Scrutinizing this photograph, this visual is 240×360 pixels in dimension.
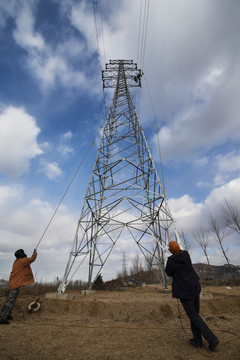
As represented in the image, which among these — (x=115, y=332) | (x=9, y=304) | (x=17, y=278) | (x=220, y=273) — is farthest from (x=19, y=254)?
(x=220, y=273)

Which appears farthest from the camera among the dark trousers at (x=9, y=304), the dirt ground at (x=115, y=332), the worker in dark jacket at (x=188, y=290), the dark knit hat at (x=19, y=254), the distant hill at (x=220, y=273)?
the distant hill at (x=220, y=273)

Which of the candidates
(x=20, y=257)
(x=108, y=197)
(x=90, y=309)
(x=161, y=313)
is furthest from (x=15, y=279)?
(x=108, y=197)

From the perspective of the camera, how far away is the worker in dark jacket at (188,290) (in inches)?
99.8

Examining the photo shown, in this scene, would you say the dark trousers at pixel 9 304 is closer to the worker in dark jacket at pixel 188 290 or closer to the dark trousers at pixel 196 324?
the worker in dark jacket at pixel 188 290

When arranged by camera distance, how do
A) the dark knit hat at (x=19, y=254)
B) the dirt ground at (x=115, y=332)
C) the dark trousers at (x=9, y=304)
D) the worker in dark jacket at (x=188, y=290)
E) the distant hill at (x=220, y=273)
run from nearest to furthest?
1. the dirt ground at (x=115, y=332)
2. the worker in dark jacket at (x=188, y=290)
3. the dark trousers at (x=9, y=304)
4. the dark knit hat at (x=19, y=254)
5. the distant hill at (x=220, y=273)

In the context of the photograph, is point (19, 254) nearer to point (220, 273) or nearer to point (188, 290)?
point (188, 290)

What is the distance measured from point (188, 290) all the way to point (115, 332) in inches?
66.0

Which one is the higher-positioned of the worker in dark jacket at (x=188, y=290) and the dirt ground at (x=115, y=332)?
the worker in dark jacket at (x=188, y=290)

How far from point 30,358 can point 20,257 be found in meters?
2.54

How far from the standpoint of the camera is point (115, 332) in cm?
332

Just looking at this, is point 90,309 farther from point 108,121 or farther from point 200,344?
point 108,121

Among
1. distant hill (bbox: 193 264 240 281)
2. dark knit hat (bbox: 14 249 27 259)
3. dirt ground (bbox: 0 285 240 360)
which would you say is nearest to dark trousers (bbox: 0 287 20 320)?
dirt ground (bbox: 0 285 240 360)

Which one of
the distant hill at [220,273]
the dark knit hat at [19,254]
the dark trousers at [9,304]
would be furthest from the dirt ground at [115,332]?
the distant hill at [220,273]

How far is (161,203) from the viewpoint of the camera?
799cm
